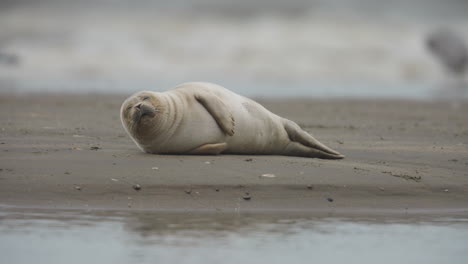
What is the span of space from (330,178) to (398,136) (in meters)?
4.25

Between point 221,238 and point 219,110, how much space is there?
2.82 meters

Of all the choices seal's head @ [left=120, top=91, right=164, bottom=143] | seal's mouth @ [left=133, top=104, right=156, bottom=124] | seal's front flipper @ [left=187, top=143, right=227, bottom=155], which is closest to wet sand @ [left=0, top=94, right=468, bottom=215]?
seal's front flipper @ [left=187, top=143, right=227, bottom=155]

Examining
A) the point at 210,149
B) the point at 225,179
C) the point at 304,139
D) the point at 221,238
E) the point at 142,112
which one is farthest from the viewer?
the point at 304,139

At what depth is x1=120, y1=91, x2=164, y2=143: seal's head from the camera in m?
8.77

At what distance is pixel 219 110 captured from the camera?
9.12 m

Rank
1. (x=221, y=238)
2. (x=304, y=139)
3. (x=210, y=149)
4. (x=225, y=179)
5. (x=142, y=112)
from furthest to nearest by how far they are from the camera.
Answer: (x=304, y=139), (x=210, y=149), (x=142, y=112), (x=225, y=179), (x=221, y=238)

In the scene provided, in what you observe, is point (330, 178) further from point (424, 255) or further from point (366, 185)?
point (424, 255)

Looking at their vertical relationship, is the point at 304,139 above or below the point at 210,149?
above

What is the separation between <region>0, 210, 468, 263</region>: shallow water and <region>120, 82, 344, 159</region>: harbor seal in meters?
1.66

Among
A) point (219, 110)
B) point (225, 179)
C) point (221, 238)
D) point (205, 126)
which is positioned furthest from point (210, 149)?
point (221, 238)

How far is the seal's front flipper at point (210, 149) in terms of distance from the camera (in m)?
9.08

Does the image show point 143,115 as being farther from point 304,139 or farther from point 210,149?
point 304,139

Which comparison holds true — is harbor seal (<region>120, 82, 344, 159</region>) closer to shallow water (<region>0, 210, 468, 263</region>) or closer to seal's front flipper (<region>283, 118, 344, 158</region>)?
seal's front flipper (<region>283, 118, 344, 158</region>)

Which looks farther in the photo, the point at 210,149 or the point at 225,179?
the point at 210,149
